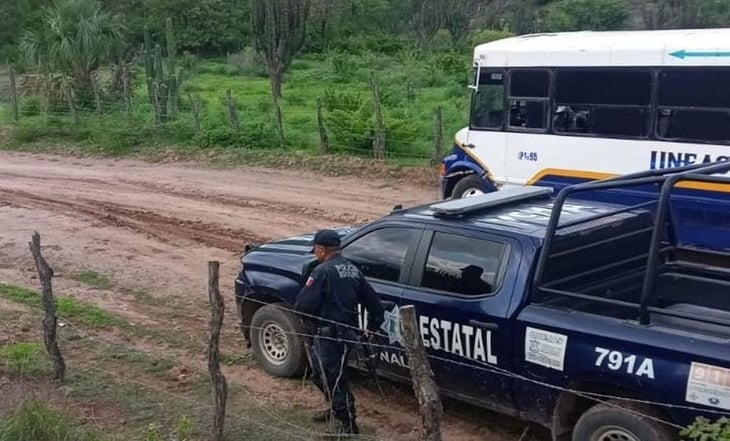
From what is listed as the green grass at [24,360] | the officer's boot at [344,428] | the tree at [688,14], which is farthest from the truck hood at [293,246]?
the tree at [688,14]

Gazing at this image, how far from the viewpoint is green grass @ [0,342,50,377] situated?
7578mm

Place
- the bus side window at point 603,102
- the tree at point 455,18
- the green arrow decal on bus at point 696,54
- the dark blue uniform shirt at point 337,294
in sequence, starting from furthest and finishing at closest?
the tree at point 455,18 → the bus side window at point 603,102 → the green arrow decal on bus at point 696,54 → the dark blue uniform shirt at point 337,294

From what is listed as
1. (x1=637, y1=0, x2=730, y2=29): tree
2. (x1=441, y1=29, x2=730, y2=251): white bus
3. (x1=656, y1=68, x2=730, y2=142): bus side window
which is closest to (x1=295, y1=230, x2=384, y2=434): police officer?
(x1=441, y1=29, x2=730, y2=251): white bus

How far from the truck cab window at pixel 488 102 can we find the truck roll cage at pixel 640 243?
6461mm

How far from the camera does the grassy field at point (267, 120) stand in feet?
61.5

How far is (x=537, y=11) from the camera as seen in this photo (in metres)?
52.6

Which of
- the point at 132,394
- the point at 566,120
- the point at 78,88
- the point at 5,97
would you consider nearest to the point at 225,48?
the point at 5,97

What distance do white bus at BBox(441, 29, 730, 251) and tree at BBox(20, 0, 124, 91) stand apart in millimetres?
14319

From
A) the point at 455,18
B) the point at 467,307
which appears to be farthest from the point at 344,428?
the point at 455,18

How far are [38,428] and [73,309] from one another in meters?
3.52

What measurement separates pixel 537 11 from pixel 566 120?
42.4 meters

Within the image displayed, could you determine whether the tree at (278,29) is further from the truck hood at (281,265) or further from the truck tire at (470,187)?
the truck hood at (281,265)

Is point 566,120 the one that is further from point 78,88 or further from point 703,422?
point 78,88

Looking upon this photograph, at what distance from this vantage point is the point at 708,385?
4.86 meters
